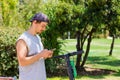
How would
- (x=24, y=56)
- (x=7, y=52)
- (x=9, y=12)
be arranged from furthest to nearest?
(x=9, y=12) → (x=7, y=52) → (x=24, y=56)

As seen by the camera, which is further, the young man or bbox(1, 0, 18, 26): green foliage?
bbox(1, 0, 18, 26): green foliage

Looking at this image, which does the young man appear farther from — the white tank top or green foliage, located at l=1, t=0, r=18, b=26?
green foliage, located at l=1, t=0, r=18, b=26

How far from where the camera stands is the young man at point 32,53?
396cm

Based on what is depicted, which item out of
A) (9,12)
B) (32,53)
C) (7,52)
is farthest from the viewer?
(9,12)

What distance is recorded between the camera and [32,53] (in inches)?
161

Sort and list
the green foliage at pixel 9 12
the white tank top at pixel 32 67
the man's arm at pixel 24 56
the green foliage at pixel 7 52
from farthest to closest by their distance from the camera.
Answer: the green foliage at pixel 9 12 < the green foliage at pixel 7 52 < the white tank top at pixel 32 67 < the man's arm at pixel 24 56

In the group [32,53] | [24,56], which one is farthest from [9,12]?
[24,56]

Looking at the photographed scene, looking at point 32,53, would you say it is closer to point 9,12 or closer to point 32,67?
point 32,67

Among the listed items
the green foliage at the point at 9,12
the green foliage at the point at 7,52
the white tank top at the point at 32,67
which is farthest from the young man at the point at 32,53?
the green foliage at the point at 9,12

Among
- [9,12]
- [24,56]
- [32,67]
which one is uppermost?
[9,12]

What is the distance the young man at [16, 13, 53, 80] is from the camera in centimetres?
396

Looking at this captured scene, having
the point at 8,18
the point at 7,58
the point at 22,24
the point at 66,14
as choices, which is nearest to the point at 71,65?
the point at 7,58

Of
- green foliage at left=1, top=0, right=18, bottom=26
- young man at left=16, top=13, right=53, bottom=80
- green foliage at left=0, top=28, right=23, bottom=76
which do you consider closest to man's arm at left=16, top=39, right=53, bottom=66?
young man at left=16, top=13, right=53, bottom=80

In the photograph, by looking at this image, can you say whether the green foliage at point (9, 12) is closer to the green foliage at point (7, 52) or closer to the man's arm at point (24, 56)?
the green foliage at point (7, 52)
